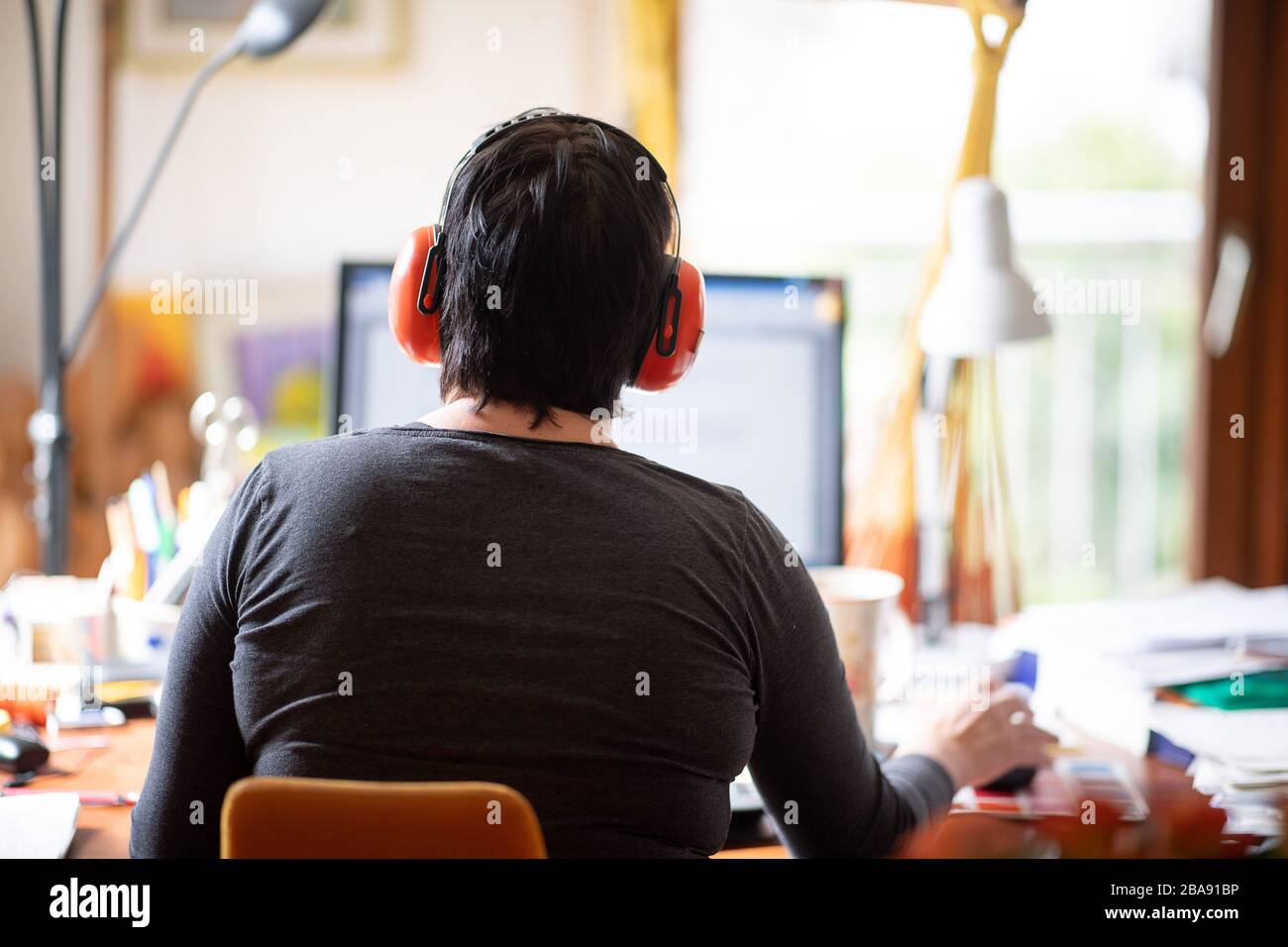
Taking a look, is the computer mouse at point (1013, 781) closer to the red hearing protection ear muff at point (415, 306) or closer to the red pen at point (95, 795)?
the red hearing protection ear muff at point (415, 306)

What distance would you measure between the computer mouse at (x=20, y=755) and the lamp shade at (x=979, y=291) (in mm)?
889

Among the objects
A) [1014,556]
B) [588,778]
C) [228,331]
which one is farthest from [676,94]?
[588,778]

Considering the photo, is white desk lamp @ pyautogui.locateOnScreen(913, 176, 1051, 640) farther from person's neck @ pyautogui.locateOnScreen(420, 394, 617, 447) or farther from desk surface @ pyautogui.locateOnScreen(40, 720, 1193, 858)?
person's neck @ pyautogui.locateOnScreen(420, 394, 617, 447)

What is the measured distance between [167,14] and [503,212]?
4.85 feet

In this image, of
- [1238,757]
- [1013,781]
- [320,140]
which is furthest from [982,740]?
[320,140]

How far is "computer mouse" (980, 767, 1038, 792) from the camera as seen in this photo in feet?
3.16

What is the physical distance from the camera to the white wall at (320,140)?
6.36 ft

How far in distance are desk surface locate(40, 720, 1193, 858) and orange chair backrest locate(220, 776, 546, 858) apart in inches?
11.7

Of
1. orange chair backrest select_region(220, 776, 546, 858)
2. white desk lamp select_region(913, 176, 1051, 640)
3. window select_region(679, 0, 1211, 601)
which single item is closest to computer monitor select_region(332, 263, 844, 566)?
white desk lamp select_region(913, 176, 1051, 640)

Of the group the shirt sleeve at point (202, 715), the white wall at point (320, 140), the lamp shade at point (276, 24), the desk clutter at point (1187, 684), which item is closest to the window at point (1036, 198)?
the white wall at point (320, 140)

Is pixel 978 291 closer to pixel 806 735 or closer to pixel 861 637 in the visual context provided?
pixel 861 637
